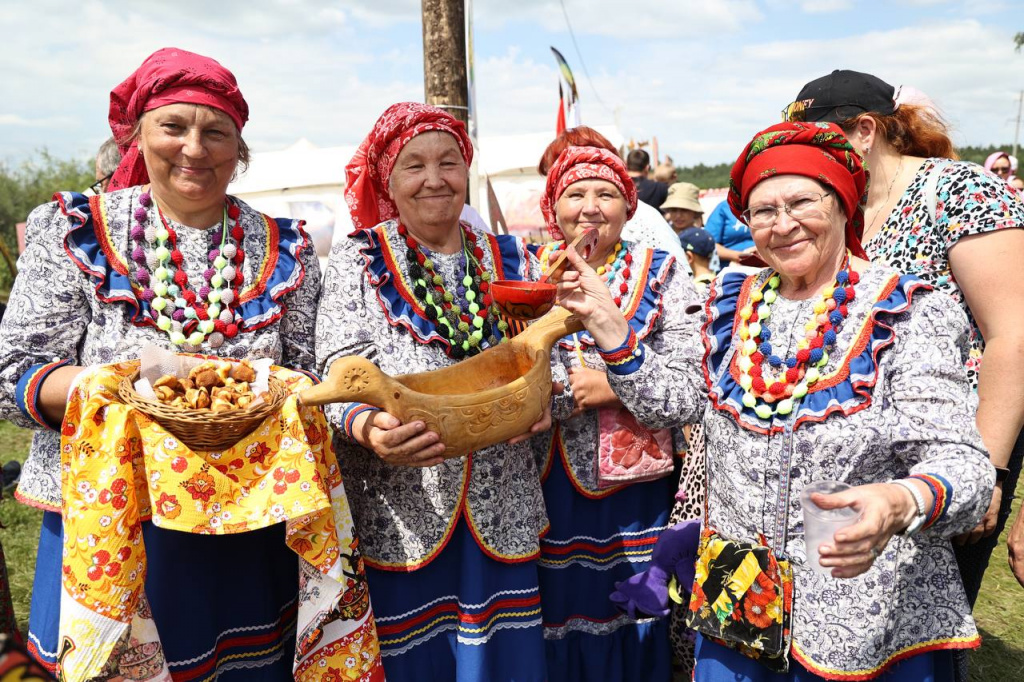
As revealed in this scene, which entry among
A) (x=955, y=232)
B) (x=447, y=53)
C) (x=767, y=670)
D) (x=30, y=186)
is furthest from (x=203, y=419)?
(x=30, y=186)

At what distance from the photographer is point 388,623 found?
7.95ft

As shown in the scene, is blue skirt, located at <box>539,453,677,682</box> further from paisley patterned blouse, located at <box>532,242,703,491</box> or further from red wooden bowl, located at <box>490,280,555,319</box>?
red wooden bowl, located at <box>490,280,555,319</box>

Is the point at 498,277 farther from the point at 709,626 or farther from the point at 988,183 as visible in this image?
the point at 988,183

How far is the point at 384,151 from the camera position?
102 inches

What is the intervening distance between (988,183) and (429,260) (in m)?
1.76

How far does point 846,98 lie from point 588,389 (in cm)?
132

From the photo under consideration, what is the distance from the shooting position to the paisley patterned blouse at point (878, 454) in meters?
1.82

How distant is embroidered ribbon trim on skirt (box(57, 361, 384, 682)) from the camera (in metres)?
1.89

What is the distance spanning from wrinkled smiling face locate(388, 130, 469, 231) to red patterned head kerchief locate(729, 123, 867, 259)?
963mm

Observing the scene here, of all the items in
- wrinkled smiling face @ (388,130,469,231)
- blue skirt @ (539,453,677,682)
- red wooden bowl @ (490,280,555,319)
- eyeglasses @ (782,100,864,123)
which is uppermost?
eyeglasses @ (782,100,864,123)

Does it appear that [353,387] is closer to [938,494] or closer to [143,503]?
[143,503]

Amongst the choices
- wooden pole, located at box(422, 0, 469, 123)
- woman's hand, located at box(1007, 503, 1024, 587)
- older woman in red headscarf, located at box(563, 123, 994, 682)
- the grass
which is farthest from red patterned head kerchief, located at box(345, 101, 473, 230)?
the grass

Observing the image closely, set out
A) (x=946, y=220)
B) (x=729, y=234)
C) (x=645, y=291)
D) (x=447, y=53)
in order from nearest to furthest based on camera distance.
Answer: (x=946, y=220) < (x=645, y=291) < (x=447, y=53) < (x=729, y=234)

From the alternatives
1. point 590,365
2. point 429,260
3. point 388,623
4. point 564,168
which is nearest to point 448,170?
point 429,260
